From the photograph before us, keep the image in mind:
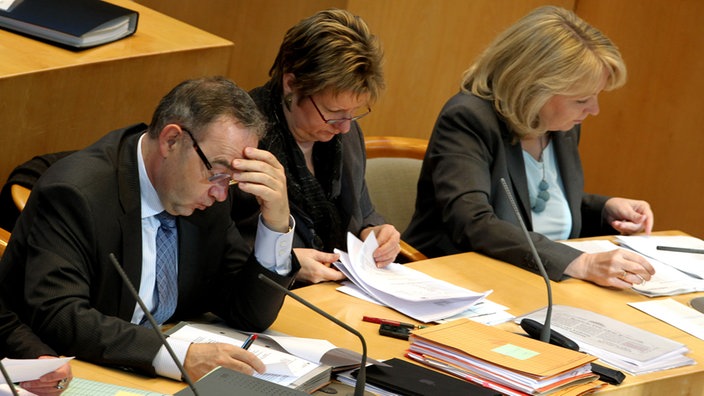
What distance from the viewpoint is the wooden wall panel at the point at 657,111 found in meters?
5.14

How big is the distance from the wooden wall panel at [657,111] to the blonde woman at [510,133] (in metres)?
1.77

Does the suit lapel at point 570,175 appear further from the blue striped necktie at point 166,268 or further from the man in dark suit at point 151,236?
the blue striped necktie at point 166,268

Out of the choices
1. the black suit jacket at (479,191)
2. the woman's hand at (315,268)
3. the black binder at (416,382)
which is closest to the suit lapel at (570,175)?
the black suit jacket at (479,191)

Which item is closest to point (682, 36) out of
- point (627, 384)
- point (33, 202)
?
point (627, 384)

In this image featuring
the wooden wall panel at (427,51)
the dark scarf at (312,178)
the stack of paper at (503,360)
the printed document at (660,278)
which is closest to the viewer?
the stack of paper at (503,360)

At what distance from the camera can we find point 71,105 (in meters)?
3.12

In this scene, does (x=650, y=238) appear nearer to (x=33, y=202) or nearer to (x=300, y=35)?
(x=300, y=35)

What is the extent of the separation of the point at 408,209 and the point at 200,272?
5.21 feet

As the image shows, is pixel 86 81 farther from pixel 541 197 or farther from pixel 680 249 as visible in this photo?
pixel 680 249

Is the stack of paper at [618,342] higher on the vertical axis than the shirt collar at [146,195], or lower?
lower

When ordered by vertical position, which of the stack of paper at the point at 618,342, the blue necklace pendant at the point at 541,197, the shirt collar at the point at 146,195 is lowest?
the stack of paper at the point at 618,342

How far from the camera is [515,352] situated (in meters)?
2.37

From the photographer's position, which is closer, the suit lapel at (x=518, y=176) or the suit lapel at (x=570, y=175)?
the suit lapel at (x=518, y=176)

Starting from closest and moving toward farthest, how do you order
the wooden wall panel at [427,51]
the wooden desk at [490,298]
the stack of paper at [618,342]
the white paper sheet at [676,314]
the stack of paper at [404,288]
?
the wooden desk at [490,298] → the stack of paper at [618,342] → the stack of paper at [404,288] → the white paper sheet at [676,314] → the wooden wall panel at [427,51]
